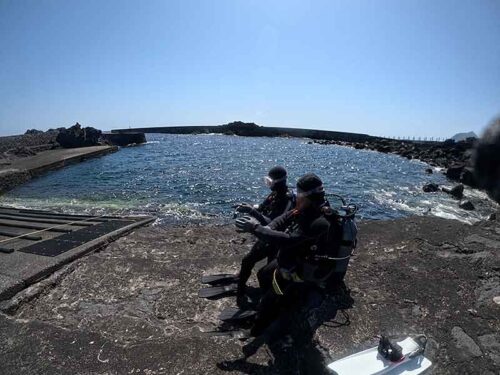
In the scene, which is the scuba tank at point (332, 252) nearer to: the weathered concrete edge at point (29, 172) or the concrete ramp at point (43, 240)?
the concrete ramp at point (43, 240)

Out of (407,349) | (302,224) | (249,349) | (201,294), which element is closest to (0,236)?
(201,294)

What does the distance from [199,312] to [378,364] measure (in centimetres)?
253

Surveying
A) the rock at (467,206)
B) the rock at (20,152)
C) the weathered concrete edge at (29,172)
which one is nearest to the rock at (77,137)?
the rock at (20,152)

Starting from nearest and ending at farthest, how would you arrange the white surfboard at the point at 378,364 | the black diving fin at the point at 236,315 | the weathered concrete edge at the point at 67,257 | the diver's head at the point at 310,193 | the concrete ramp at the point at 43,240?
the white surfboard at the point at 378,364 → the diver's head at the point at 310,193 → the black diving fin at the point at 236,315 → the weathered concrete edge at the point at 67,257 → the concrete ramp at the point at 43,240

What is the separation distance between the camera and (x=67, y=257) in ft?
21.1

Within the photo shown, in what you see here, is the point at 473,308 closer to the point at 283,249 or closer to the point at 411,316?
the point at 411,316

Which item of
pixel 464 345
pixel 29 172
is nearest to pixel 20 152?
pixel 29 172

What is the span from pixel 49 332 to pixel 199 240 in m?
4.28

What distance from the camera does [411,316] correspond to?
478cm

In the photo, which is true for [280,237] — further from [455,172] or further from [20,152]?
[20,152]

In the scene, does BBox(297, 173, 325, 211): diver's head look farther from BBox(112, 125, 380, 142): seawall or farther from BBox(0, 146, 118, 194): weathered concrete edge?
BBox(112, 125, 380, 142): seawall

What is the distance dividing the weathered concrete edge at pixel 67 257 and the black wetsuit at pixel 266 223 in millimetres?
3372

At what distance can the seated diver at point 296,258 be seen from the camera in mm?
3873

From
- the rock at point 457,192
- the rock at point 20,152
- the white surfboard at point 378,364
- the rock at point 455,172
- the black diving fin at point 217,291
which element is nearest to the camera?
the white surfboard at point 378,364
